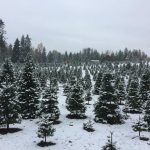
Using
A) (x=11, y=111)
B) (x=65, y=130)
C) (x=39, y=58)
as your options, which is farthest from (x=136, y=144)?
(x=39, y=58)

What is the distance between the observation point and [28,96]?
40812 mm

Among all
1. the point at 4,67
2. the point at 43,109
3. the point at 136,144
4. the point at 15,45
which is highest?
the point at 15,45

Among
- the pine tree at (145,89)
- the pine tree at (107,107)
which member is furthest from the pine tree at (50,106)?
the pine tree at (145,89)

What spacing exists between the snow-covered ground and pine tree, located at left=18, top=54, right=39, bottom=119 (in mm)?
2097

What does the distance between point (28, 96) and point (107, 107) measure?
12.3 metres

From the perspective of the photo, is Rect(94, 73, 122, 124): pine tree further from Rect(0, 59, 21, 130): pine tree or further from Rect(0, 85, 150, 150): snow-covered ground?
Rect(0, 59, 21, 130): pine tree

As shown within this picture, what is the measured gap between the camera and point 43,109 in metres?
38.6

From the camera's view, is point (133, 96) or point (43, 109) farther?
point (133, 96)

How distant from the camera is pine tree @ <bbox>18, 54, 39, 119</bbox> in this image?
40500mm

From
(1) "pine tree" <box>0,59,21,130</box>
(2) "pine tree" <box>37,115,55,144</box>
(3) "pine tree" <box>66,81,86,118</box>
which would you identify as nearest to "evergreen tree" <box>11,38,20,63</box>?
(3) "pine tree" <box>66,81,86,118</box>

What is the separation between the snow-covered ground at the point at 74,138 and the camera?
2978 cm

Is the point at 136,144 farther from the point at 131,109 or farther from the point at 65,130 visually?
the point at 131,109

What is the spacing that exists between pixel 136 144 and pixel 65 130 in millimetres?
9309

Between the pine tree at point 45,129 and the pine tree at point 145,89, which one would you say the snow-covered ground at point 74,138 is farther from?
the pine tree at point 145,89
